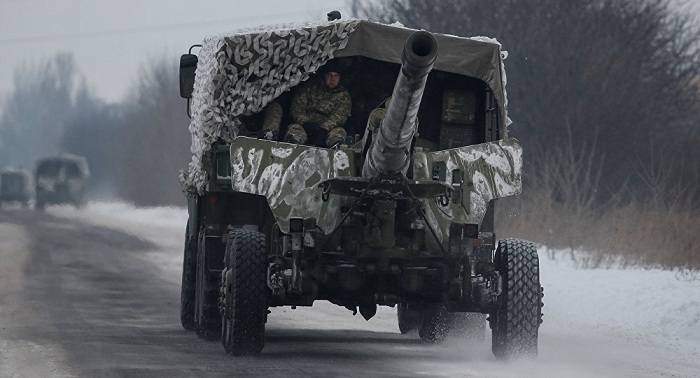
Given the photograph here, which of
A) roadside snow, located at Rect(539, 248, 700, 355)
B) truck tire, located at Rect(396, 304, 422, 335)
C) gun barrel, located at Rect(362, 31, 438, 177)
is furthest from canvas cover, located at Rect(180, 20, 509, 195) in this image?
roadside snow, located at Rect(539, 248, 700, 355)

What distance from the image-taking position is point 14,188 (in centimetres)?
8806

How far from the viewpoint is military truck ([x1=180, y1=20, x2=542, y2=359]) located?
1412cm

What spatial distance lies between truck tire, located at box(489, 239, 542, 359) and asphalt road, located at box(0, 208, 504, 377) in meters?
0.48

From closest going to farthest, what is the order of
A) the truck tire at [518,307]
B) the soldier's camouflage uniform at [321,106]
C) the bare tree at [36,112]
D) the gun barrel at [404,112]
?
the gun barrel at [404,112]
the truck tire at [518,307]
the soldier's camouflage uniform at [321,106]
the bare tree at [36,112]

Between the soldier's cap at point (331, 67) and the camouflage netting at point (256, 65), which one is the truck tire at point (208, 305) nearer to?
the camouflage netting at point (256, 65)

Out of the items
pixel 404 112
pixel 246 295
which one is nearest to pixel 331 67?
pixel 246 295

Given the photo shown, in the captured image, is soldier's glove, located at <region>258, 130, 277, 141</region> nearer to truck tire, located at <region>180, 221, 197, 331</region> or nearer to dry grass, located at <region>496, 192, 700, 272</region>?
truck tire, located at <region>180, 221, 197, 331</region>

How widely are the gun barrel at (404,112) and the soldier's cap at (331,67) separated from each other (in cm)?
230

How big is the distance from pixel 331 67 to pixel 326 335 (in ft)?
9.64

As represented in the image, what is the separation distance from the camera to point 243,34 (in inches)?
618

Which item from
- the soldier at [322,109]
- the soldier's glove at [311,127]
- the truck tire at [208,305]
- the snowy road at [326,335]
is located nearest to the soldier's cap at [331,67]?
the soldier at [322,109]

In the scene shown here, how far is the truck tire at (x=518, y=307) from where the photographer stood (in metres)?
14.4

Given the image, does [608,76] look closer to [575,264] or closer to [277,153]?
[575,264]

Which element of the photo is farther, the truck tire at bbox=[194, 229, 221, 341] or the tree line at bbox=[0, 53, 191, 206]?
the tree line at bbox=[0, 53, 191, 206]
